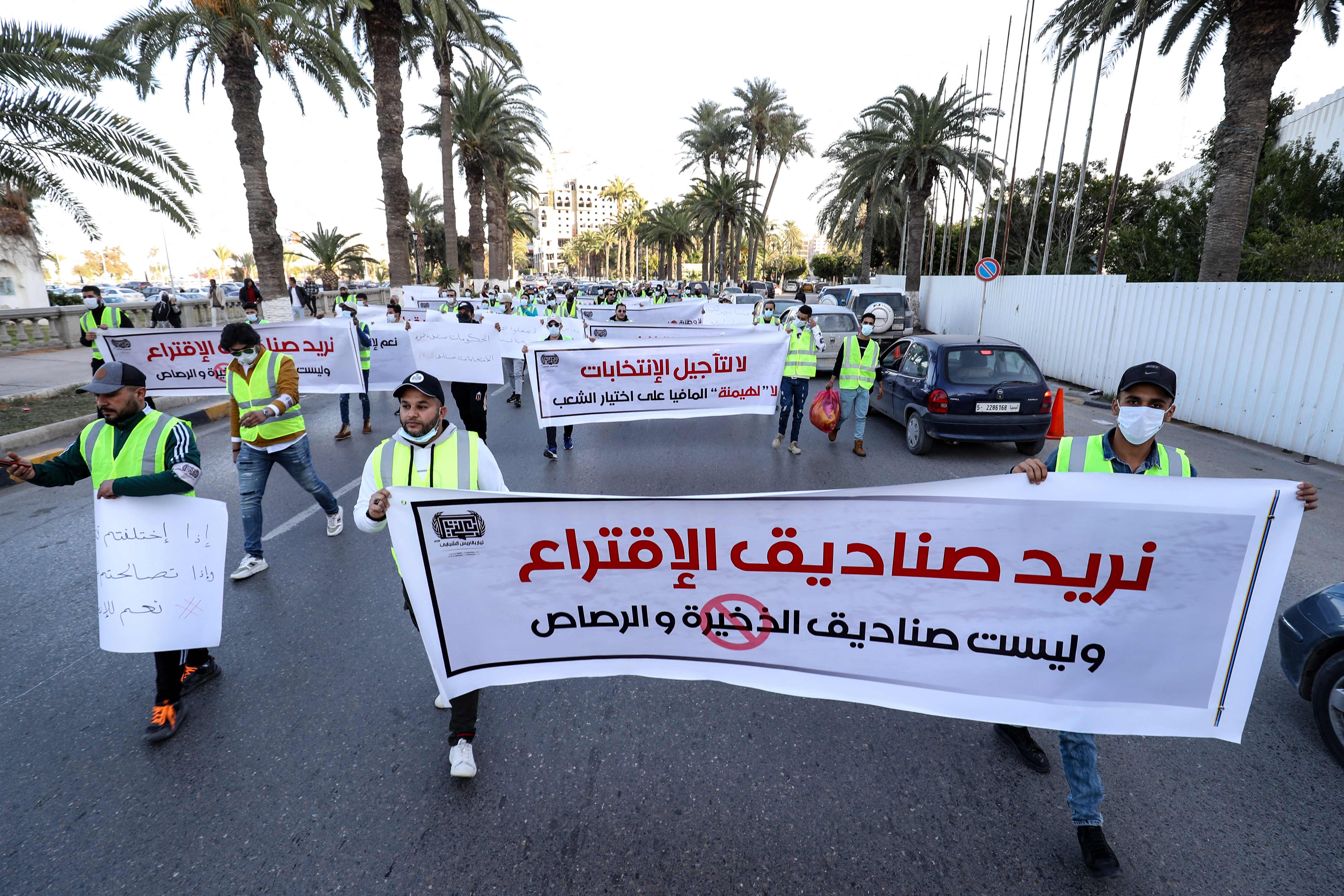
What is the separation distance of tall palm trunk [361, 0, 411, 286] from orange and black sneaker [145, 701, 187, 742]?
21101 mm

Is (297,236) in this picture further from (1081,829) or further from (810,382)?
(1081,829)

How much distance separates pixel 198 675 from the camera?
3768 mm

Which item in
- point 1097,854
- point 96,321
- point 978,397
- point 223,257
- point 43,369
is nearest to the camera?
point 1097,854

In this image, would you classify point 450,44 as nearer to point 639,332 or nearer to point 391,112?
point 391,112

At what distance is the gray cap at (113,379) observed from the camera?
10.4ft

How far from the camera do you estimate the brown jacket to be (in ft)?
16.9

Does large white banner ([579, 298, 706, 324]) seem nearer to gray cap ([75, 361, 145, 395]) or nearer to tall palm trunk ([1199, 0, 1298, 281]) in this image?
tall palm trunk ([1199, 0, 1298, 281])

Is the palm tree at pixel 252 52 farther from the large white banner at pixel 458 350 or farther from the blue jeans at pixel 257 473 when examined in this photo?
the blue jeans at pixel 257 473

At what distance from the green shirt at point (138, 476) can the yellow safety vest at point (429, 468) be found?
3.08 ft

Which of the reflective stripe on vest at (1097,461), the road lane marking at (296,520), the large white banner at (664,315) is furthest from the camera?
the large white banner at (664,315)

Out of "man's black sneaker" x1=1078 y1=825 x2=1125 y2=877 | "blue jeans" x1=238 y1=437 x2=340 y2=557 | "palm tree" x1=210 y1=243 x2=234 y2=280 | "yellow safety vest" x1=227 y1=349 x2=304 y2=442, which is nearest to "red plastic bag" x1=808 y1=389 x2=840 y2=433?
"blue jeans" x1=238 y1=437 x2=340 y2=557

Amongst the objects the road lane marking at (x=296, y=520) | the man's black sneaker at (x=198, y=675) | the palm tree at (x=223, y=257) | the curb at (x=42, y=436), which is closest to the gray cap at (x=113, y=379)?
the man's black sneaker at (x=198, y=675)

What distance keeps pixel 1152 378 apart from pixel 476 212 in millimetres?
38893

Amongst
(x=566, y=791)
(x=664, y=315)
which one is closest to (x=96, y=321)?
(x=664, y=315)
